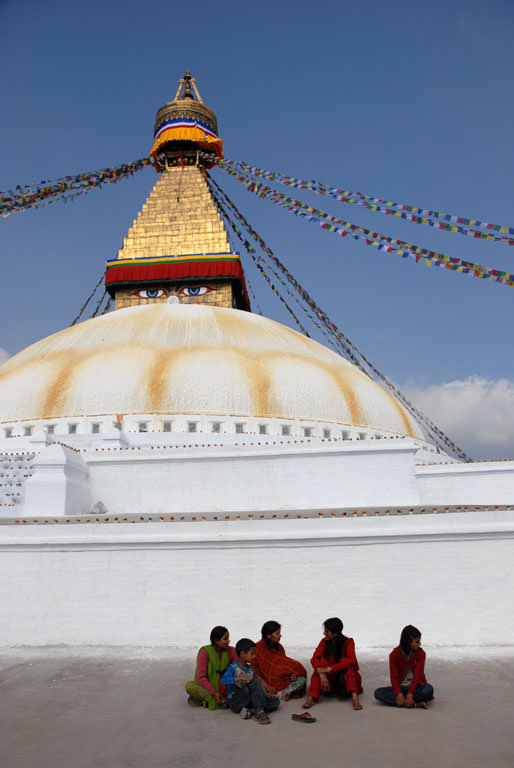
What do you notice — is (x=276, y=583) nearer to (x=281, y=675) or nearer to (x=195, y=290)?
(x=281, y=675)

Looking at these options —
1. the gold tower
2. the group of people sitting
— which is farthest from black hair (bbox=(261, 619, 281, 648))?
the gold tower

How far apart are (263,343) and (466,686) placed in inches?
373

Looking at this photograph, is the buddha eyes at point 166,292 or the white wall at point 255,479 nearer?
the white wall at point 255,479

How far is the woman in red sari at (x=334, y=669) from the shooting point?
4.19m

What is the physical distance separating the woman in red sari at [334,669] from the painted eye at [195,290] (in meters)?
14.1

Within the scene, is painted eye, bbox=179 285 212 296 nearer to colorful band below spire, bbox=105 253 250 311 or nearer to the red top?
colorful band below spire, bbox=105 253 250 311

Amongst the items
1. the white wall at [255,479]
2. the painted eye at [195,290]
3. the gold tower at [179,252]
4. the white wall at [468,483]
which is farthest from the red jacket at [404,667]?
the painted eye at [195,290]

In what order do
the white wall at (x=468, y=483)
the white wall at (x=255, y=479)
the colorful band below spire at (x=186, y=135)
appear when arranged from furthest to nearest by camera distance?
the colorful band below spire at (x=186, y=135)
the white wall at (x=468, y=483)
the white wall at (x=255, y=479)

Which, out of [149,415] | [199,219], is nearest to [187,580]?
[149,415]

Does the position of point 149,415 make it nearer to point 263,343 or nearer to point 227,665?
point 263,343

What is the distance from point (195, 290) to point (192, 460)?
9603mm

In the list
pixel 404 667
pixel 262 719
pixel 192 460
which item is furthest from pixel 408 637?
pixel 192 460

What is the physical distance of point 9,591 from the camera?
638 centimetres

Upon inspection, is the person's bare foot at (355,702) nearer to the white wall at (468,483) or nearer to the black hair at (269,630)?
the black hair at (269,630)
